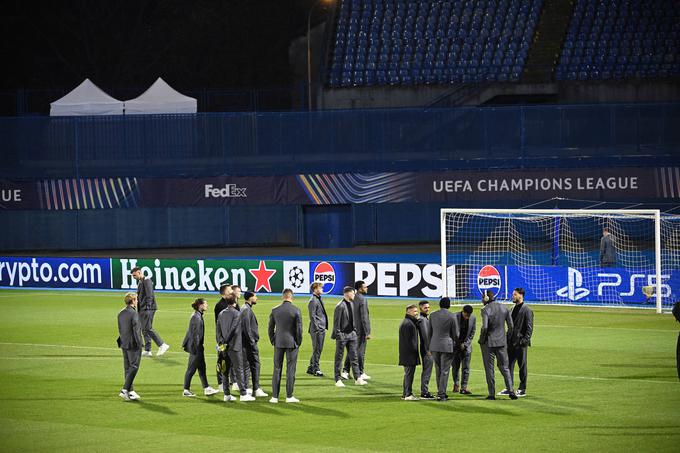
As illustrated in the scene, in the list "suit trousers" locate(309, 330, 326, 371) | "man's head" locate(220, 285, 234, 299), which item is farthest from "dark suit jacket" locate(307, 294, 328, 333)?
"man's head" locate(220, 285, 234, 299)

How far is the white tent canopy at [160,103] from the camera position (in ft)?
170

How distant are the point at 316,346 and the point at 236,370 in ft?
10.2

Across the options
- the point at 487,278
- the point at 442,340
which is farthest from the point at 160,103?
the point at 442,340

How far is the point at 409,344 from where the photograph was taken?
65.3 feet

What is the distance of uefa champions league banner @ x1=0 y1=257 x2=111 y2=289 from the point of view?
137 feet

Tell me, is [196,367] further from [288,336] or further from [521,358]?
[521,358]

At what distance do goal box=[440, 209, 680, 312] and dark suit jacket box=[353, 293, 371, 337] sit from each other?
1277 centimetres

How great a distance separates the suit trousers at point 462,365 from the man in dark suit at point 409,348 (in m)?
0.90

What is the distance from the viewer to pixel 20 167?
4881 centimetres

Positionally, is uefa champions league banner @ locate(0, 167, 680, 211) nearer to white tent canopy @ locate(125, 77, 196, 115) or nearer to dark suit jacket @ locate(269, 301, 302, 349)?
white tent canopy @ locate(125, 77, 196, 115)

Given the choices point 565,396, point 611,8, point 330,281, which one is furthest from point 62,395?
point 611,8

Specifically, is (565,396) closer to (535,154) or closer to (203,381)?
(203,381)

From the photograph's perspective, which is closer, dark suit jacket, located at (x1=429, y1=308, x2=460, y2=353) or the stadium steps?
dark suit jacket, located at (x1=429, y1=308, x2=460, y2=353)

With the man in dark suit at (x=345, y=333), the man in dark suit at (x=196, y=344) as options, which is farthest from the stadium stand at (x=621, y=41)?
the man in dark suit at (x=196, y=344)
